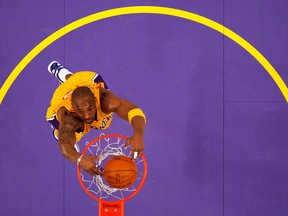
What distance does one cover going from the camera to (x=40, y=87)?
6207 millimetres

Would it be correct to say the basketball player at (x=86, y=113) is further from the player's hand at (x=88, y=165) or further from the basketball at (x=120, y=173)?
the basketball at (x=120, y=173)

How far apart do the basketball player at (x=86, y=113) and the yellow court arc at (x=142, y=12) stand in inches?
58.1

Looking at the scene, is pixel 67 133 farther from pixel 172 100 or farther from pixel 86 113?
pixel 172 100

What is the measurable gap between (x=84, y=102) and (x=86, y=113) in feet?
0.45

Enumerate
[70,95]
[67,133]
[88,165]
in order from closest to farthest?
[88,165] → [67,133] → [70,95]

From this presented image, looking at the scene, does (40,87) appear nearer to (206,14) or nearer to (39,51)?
(39,51)

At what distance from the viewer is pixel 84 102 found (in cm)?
411

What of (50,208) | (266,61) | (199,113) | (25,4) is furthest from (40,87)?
(266,61)

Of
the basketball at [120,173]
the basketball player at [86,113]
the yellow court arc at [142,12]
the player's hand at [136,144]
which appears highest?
the yellow court arc at [142,12]

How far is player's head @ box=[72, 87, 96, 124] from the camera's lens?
4109 millimetres

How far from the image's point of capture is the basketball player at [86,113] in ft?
12.8

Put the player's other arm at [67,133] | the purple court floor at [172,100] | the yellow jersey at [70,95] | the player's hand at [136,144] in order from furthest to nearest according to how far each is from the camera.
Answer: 1. the purple court floor at [172,100]
2. the yellow jersey at [70,95]
3. the player's other arm at [67,133]
4. the player's hand at [136,144]

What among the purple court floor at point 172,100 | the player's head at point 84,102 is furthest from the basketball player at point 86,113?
the purple court floor at point 172,100

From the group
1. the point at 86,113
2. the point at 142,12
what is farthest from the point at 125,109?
the point at 142,12
